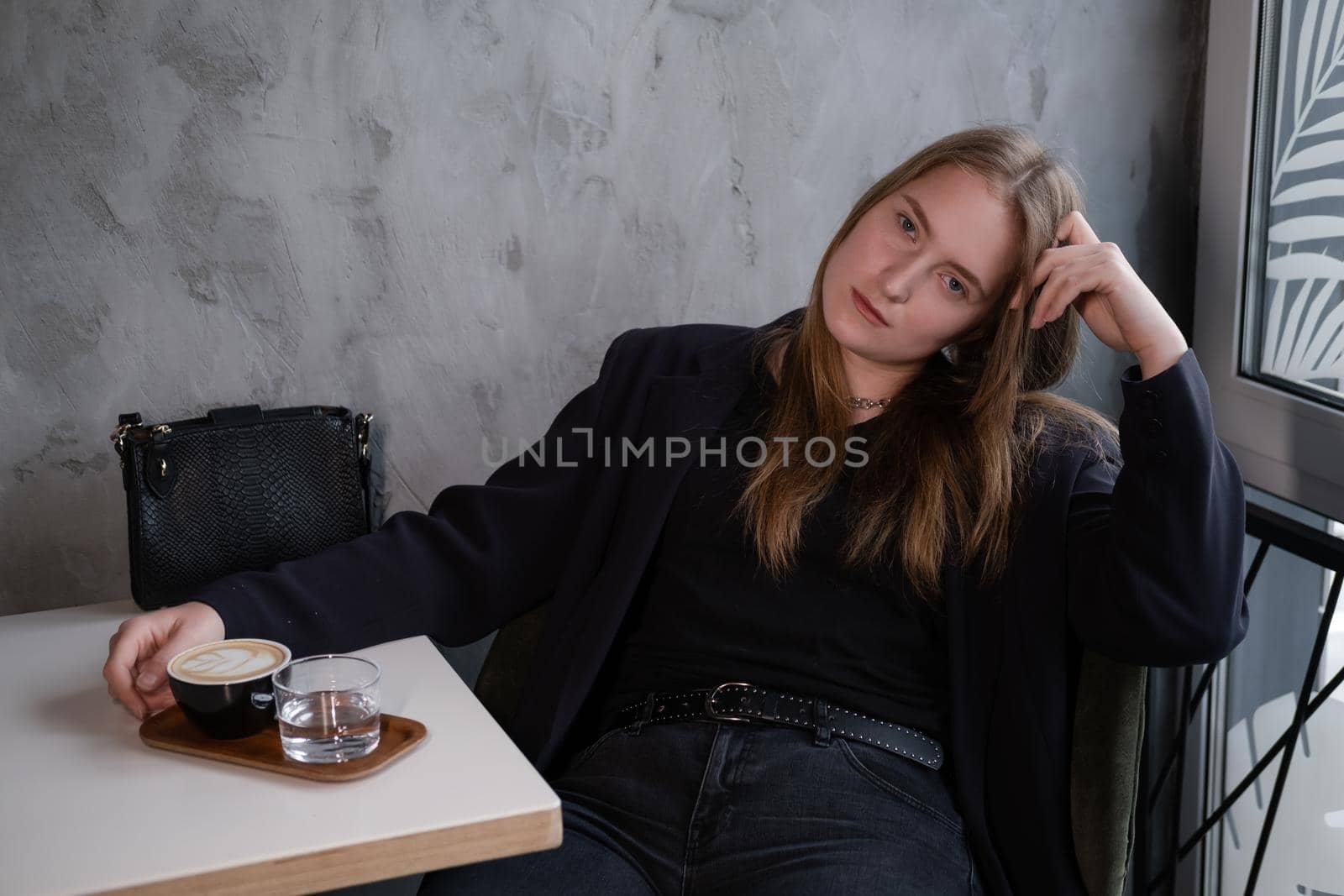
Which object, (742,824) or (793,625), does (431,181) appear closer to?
(793,625)

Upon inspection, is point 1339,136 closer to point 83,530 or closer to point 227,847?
point 227,847

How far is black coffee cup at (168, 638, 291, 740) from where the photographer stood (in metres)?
1.03

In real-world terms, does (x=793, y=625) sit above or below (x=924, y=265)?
below

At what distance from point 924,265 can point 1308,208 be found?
0.68 meters

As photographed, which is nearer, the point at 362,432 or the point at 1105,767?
the point at 1105,767

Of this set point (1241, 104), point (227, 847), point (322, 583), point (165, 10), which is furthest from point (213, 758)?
point (1241, 104)

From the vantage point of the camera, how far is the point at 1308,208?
5.41 feet

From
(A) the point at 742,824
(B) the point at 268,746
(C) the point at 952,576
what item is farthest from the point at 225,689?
(C) the point at 952,576

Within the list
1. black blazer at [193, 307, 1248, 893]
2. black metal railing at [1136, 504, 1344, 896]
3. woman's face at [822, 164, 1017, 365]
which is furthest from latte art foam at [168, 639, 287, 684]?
black metal railing at [1136, 504, 1344, 896]

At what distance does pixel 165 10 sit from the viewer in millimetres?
1457

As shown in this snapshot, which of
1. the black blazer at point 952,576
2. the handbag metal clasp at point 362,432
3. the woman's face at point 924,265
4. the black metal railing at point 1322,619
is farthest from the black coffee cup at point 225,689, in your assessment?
the black metal railing at point 1322,619

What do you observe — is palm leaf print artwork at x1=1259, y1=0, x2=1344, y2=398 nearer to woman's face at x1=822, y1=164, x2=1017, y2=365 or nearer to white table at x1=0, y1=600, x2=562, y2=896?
woman's face at x1=822, y1=164, x2=1017, y2=365

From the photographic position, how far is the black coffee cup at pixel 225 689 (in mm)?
1027

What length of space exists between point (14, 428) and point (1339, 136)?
1.69 metres
